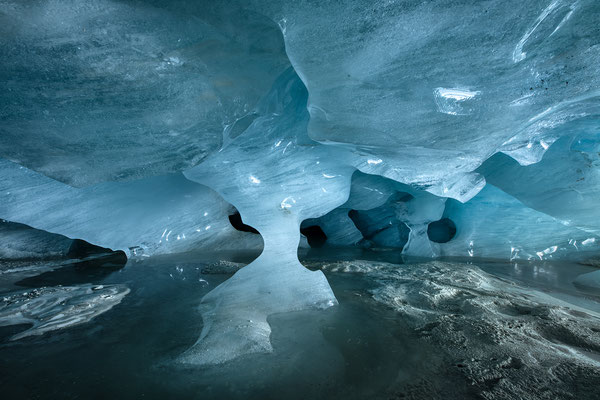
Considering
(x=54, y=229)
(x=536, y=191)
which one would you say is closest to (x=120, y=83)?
(x=54, y=229)

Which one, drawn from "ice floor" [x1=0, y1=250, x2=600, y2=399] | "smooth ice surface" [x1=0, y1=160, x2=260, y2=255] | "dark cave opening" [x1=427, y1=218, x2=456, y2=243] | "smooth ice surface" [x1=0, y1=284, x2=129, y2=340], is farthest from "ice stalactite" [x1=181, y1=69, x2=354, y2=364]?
"dark cave opening" [x1=427, y1=218, x2=456, y2=243]

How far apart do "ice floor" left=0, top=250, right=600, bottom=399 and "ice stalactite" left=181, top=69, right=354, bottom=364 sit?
0.24 m

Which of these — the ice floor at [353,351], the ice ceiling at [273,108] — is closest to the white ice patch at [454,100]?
the ice ceiling at [273,108]

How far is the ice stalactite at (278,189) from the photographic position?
Answer: 1.91 m

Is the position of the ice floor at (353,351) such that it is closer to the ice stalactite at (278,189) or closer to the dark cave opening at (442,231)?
the ice stalactite at (278,189)

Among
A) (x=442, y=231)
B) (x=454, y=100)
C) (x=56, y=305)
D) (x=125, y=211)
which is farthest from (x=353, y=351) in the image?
(x=442, y=231)

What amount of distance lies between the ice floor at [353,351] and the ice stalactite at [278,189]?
24 cm

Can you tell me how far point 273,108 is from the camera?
258 cm

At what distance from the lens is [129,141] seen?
2.31 m

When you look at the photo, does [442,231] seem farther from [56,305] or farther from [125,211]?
[56,305]

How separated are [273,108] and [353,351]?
209 cm

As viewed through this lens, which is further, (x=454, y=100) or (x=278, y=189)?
(x=278, y=189)

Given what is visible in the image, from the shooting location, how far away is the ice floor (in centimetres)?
97

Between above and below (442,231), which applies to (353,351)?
below
